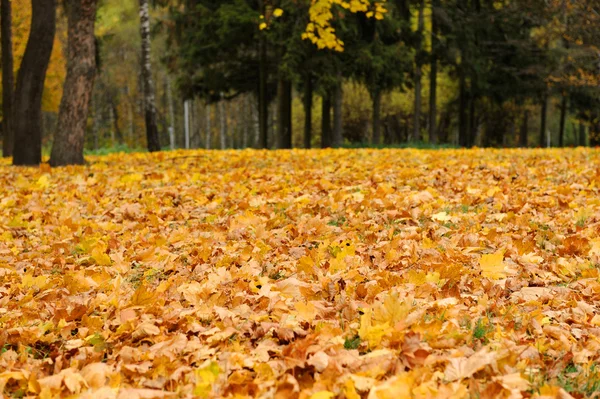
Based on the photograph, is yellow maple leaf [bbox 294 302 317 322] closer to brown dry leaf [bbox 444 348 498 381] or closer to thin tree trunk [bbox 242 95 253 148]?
brown dry leaf [bbox 444 348 498 381]

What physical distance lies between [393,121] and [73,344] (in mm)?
49111

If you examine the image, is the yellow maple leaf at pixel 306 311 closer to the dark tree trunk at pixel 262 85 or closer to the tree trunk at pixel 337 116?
the dark tree trunk at pixel 262 85

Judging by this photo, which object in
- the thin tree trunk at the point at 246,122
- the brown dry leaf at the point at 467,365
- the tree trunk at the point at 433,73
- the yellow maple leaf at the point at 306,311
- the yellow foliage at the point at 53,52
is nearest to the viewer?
the brown dry leaf at the point at 467,365

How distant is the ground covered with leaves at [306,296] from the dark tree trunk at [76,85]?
16.1ft

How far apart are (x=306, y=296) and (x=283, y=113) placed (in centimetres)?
1867

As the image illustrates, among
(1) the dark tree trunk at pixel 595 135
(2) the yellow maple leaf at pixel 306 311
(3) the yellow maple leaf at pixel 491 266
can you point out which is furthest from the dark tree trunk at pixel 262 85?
(2) the yellow maple leaf at pixel 306 311

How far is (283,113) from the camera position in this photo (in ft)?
70.1

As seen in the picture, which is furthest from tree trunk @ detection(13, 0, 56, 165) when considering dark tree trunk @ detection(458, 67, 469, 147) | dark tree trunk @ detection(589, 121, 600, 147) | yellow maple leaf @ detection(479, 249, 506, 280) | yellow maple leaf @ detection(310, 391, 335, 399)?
dark tree trunk @ detection(589, 121, 600, 147)

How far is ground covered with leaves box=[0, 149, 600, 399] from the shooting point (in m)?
2.13

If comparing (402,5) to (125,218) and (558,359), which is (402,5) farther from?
(558,359)

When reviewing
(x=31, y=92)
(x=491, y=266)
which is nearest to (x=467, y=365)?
(x=491, y=266)

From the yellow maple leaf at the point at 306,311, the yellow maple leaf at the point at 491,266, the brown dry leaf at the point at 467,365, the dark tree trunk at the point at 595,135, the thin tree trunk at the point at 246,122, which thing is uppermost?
the thin tree trunk at the point at 246,122

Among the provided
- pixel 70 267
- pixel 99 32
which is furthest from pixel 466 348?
pixel 99 32

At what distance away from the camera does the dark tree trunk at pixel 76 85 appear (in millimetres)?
10773
